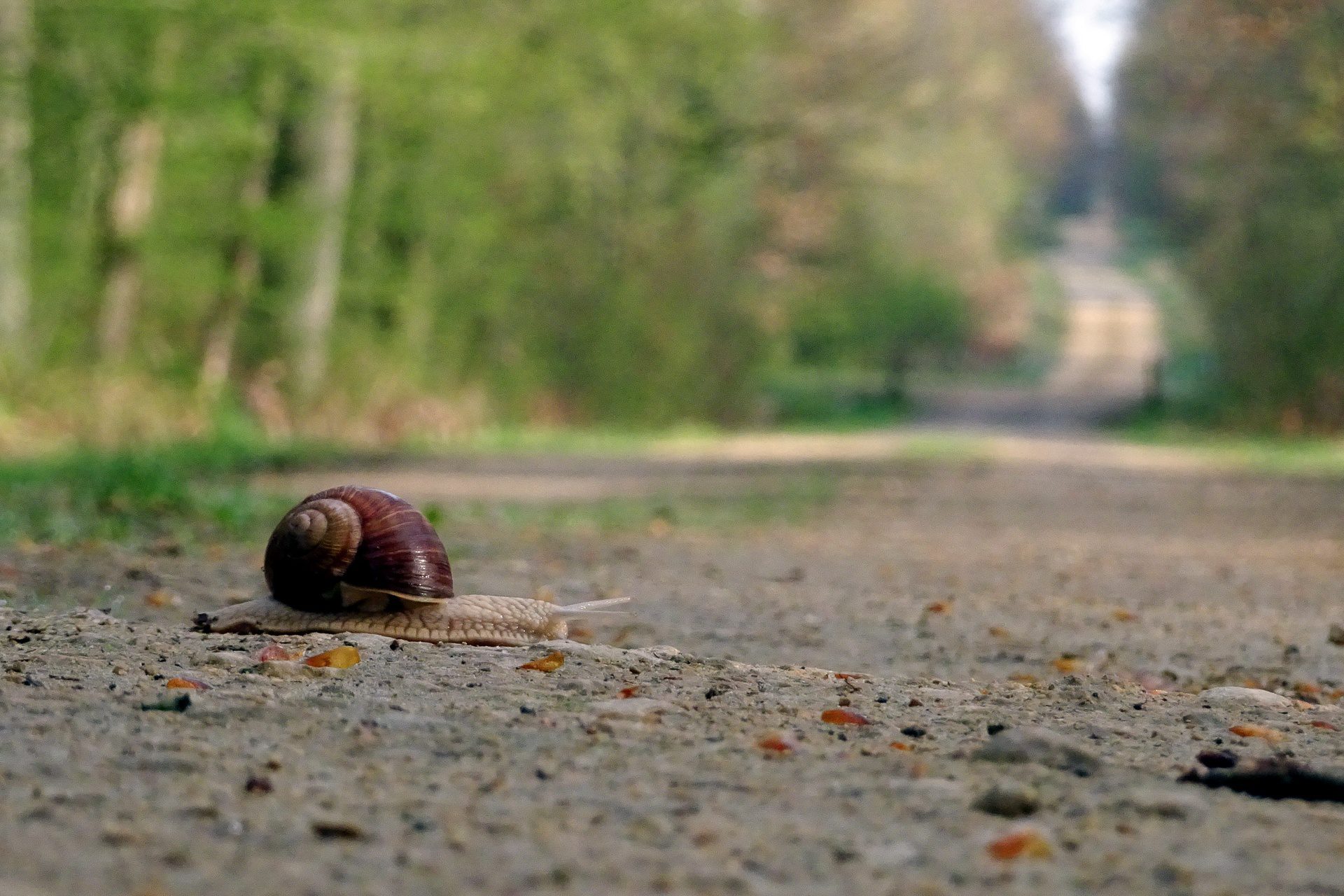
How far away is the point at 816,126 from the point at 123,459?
25046 mm

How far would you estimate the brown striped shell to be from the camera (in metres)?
4.89

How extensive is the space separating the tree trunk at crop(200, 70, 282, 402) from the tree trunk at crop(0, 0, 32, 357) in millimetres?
2385

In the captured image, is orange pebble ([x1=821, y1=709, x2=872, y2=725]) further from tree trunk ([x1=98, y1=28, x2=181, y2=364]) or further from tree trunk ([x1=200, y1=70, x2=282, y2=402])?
tree trunk ([x1=200, y1=70, x2=282, y2=402])

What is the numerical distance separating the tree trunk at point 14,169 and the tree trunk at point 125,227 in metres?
1.10

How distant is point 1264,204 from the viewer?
2759 centimetres

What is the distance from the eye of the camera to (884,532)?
10.8 metres

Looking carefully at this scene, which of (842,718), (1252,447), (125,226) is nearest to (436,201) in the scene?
(125,226)

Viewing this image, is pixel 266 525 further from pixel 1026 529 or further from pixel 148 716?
pixel 148 716

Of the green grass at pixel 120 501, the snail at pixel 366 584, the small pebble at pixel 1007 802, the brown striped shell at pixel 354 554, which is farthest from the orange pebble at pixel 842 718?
the green grass at pixel 120 501

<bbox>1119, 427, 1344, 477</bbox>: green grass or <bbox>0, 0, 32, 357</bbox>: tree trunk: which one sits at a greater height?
<bbox>0, 0, 32, 357</bbox>: tree trunk

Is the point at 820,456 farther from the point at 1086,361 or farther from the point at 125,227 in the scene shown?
the point at 1086,361

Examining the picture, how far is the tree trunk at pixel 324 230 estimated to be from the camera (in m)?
19.5

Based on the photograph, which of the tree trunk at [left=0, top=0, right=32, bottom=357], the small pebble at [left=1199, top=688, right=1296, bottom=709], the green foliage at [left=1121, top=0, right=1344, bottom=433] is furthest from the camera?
the green foliage at [left=1121, top=0, right=1344, bottom=433]

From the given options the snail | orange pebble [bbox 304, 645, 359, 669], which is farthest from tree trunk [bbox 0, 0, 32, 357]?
orange pebble [bbox 304, 645, 359, 669]
